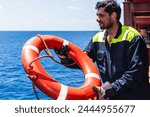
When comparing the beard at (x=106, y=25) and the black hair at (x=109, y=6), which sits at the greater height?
the black hair at (x=109, y=6)

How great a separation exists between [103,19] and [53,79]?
885 mm

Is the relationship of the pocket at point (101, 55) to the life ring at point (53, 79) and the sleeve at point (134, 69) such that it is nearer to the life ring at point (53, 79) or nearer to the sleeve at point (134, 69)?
the sleeve at point (134, 69)

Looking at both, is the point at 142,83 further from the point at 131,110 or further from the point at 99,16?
the point at 99,16

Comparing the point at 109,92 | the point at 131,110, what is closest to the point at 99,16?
the point at 109,92

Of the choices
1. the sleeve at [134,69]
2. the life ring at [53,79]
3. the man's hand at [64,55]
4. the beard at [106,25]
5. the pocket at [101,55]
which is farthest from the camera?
the man's hand at [64,55]

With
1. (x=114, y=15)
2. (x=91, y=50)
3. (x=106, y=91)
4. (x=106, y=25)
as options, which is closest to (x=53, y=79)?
(x=91, y=50)

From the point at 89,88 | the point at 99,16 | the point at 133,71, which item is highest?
the point at 99,16

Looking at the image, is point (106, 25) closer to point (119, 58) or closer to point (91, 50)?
point (119, 58)

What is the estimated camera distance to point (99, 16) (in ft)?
10.7

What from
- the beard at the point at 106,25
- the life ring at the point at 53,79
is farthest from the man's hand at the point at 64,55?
the beard at the point at 106,25

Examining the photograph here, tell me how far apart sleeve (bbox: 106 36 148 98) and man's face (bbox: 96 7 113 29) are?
1.00 ft

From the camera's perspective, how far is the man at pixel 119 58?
3.11 m

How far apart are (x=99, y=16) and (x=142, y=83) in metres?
0.78

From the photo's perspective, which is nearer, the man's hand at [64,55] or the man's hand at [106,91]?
the man's hand at [106,91]
